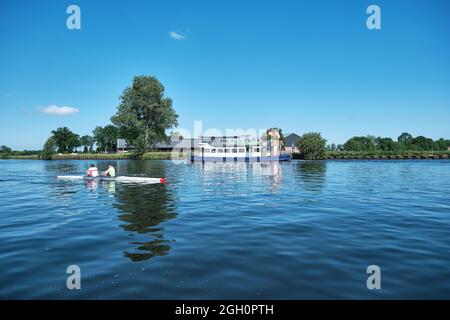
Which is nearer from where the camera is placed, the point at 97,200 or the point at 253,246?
the point at 253,246

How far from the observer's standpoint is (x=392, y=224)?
12547mm

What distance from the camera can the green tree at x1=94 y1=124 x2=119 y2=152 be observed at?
139 m

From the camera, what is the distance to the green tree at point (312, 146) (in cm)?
8044

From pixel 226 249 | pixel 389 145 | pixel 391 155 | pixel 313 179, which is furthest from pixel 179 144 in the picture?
pixel 226 249

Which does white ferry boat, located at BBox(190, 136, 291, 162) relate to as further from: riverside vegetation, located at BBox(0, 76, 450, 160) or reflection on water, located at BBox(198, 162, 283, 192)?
reflection on water, located at BBox(198, 162, 283, 192)

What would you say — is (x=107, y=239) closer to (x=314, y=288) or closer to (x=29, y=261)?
(x=29, y=261)

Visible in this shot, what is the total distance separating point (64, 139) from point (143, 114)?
72.3 meters

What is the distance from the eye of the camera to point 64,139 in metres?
139

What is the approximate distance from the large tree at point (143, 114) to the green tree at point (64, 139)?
6483 cm

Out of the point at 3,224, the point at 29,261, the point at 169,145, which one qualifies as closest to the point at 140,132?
the point at 169,145

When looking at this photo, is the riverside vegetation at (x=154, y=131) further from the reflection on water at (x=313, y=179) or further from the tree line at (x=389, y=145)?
the reflection on water at (x=313, y=179)

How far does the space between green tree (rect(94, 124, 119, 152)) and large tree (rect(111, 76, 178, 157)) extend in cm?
5316
